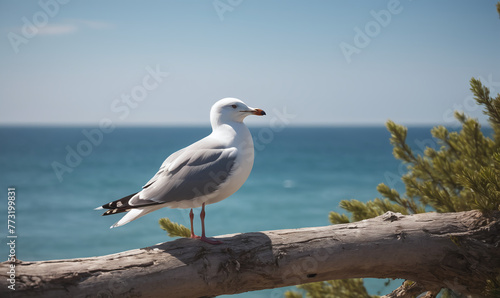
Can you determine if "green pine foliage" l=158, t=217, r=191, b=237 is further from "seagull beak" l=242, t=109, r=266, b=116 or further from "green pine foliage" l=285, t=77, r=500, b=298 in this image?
"green pine foliage" l=285, t=77, r=500, b=298

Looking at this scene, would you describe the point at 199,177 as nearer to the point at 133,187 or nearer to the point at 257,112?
the point at 257,112

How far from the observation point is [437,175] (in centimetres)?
319

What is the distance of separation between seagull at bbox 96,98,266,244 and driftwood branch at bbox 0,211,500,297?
20 cm

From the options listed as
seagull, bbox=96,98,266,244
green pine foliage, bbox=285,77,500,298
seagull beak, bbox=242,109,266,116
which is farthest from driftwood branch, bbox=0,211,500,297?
seagull beak, bbox=242,109,266,116

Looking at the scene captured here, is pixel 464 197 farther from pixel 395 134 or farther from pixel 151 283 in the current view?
pixel 151 283

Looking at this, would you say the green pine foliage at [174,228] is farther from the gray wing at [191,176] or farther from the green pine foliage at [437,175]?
the green pine foliage at [437,175]

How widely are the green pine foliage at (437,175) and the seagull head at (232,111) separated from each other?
0.96m

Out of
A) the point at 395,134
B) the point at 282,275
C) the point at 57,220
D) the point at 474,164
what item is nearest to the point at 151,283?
the point at 282,275

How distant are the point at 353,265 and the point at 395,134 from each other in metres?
1.29

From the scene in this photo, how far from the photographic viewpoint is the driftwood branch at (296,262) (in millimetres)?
2100

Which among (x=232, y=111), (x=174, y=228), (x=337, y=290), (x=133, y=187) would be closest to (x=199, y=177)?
(x=232, y=111)

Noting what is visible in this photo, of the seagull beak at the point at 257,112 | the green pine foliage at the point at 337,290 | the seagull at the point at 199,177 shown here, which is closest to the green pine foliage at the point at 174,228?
the seagull at the point at 199,177

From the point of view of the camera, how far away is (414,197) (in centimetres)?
320

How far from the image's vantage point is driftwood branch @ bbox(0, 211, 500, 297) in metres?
2.10
